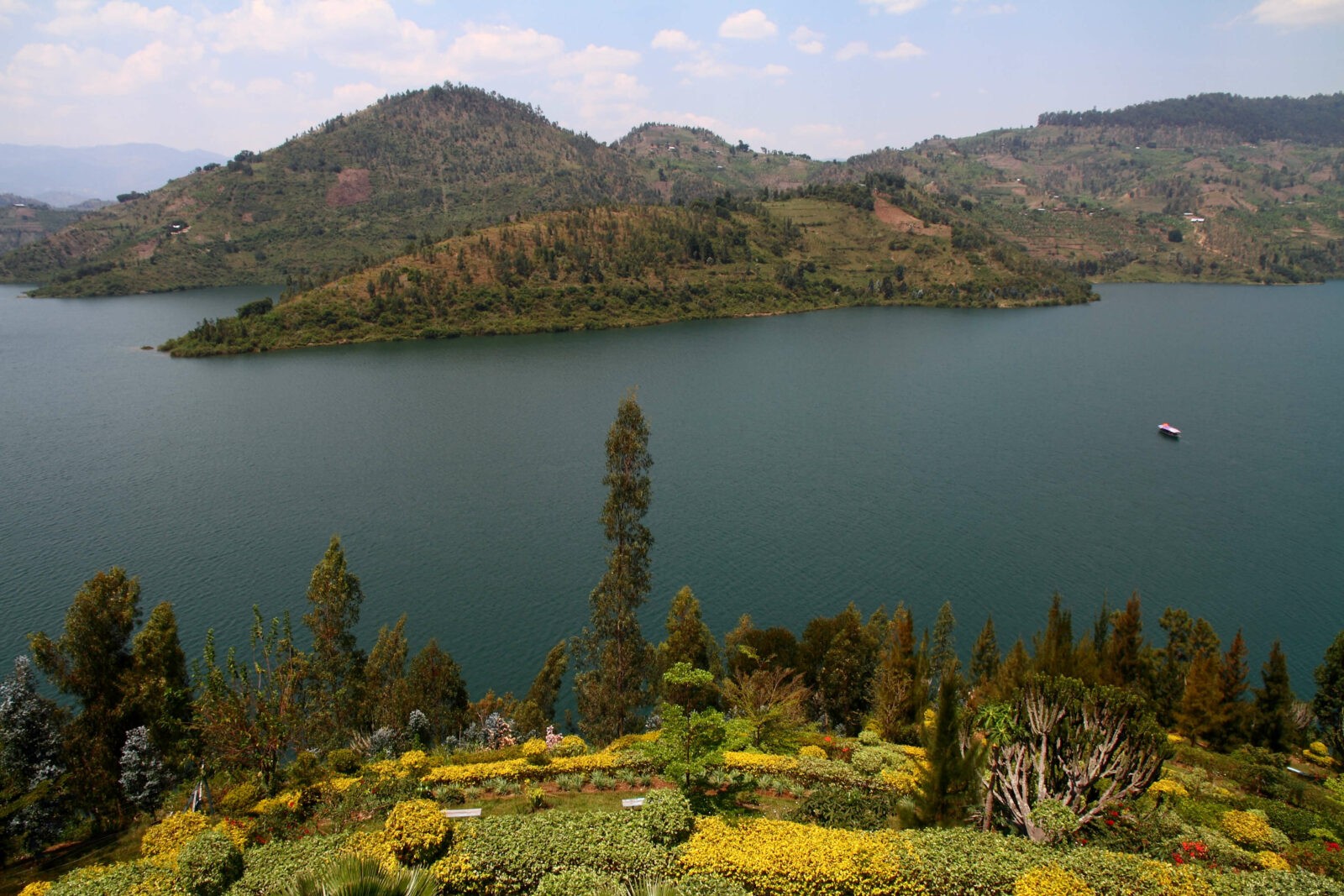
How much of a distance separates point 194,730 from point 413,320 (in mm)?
111144

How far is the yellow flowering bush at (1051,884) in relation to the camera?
36.1 ft

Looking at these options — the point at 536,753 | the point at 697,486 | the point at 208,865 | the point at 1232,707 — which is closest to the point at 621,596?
the point at 536,753

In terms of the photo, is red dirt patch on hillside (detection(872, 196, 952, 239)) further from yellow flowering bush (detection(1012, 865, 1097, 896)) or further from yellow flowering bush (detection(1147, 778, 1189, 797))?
yellow flowering bush (detection(1012, 865, 1097, 896))

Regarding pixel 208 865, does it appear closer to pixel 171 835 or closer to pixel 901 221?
pixel 171 835

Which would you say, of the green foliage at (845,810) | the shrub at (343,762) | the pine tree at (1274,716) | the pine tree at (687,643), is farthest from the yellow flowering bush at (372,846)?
the pine tree at (1274,716)

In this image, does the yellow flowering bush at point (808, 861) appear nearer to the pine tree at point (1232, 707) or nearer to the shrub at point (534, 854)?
the shrub at point (534, 854)

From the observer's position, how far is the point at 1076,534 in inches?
1837

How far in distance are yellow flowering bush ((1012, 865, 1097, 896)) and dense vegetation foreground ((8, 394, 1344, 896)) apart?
58 millimetres

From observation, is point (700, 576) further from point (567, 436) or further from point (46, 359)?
point (46, 359)

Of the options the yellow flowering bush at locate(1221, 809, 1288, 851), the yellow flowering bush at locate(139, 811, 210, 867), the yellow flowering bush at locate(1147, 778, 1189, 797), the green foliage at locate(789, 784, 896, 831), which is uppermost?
the yellow flowering bush at locate(139, 811, 210, 867)

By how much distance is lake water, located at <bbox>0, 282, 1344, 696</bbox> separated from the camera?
127ft

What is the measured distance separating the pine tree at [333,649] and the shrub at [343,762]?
8559 millimetres

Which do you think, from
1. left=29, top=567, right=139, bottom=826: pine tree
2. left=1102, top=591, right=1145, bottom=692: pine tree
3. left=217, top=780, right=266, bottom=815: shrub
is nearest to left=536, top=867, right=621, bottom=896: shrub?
left=217, top=780, right=266, bottom=815: shrub

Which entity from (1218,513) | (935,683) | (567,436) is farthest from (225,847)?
(1218,513)
